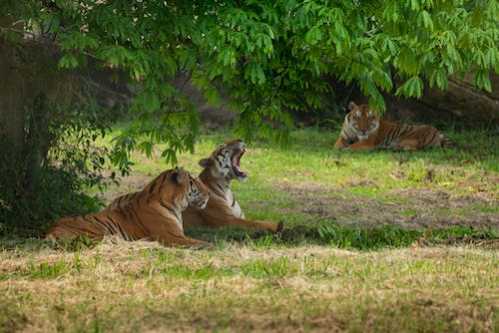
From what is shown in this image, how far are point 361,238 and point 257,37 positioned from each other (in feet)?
6.62

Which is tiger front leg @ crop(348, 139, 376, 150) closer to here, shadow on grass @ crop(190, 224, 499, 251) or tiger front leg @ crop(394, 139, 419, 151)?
tiger front leg @ crop(394, 139, 419, 151)

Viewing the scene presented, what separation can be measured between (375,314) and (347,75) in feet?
14.0

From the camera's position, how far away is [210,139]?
755 inches

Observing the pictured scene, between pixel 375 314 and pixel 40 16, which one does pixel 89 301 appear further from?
pixel 40 16

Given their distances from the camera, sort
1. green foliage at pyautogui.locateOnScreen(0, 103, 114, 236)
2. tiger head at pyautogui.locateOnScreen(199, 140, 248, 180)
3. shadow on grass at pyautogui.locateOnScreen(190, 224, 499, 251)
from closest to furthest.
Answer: shadow on grass at pyautogui.locateOnScreen(190, 224, 499, 251)
green foliage at pyautogui.locateOnScreen(0, 103, 114, 236)
tiger head at pyautogui.locateOnScreen(199, 140, 248, 180)

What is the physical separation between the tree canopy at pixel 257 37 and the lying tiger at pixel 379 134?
26.8ft

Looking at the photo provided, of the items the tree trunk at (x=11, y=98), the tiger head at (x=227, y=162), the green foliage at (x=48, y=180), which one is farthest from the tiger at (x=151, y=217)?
the tiger head at (x=227, y=162)

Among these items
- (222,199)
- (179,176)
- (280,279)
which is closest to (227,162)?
(222,199)

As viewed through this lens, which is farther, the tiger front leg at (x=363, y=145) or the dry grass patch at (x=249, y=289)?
the tiger front leg at (x=363, y=145)

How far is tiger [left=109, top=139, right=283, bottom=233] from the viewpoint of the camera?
1152 centimetres

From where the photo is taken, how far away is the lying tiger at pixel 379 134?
61.3 feet

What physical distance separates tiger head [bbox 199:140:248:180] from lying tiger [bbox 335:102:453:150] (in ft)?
21.4

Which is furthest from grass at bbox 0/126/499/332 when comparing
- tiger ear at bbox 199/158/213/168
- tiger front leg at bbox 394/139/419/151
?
tiger front leg at bbox 394/139/419/151

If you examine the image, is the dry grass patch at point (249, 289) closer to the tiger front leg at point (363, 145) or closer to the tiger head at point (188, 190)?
the tiger head at point (188, 190)
